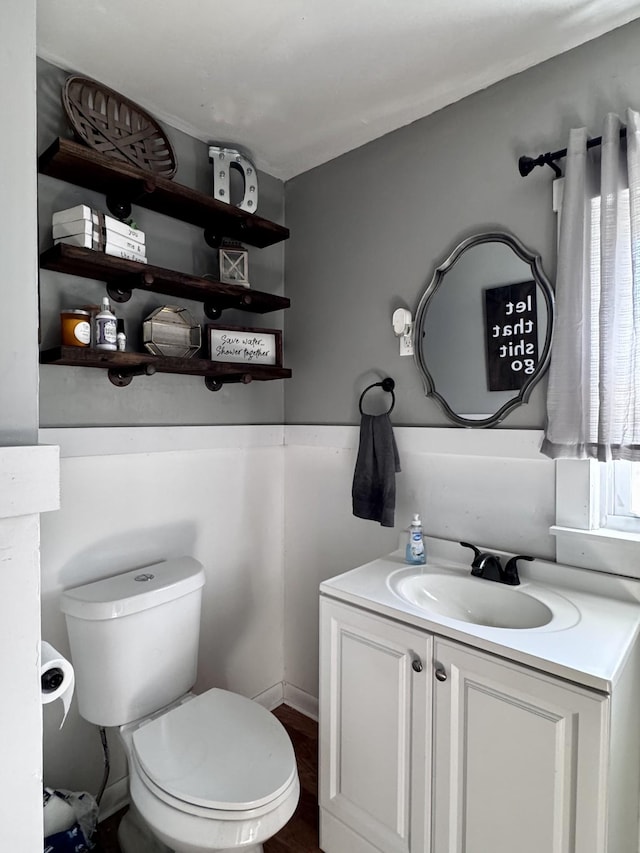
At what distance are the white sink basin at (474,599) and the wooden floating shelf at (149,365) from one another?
0.88 metres

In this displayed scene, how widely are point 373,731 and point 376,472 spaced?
2.55 ft

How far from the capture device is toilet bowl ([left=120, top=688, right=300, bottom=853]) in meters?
1.08

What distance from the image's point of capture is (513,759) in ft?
3.40

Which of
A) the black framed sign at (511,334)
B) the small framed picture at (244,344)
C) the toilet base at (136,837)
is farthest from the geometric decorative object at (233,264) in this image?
the toilet base at (136,837)

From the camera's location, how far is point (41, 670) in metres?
0.80

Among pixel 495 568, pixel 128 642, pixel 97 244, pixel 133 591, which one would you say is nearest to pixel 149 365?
pixel 97 244

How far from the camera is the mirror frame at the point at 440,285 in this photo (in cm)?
140

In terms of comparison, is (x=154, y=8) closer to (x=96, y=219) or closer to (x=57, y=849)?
(x=96, y=219)

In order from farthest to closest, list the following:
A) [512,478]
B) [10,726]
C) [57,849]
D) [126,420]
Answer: [126,420], [512,478], [57,849], [10,726]

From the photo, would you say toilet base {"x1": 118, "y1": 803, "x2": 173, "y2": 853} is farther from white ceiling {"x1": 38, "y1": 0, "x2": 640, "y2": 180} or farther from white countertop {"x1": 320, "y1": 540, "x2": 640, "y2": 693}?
white ceiling {"x1": 38, "y1": 0, "x2": 640, "y2": 180}

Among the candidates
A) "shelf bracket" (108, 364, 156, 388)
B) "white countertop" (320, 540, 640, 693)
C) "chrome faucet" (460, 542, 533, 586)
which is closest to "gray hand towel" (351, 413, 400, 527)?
"white countertop" (320, 540, 640, 693)

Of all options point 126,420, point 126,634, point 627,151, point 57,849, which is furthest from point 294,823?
point 627,151

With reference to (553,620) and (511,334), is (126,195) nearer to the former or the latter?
(511,334)

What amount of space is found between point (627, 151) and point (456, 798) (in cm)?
164
